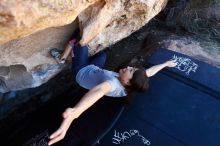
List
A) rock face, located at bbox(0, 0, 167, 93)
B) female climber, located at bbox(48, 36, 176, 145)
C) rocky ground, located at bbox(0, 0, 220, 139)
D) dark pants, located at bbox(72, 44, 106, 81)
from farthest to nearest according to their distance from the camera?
1. rocky ground, located at bbox(0, 0, 220, 139)
2. dark pants, located at bbox(72, 44, 106, 81)
3. female climber, located at bbox(48, 36, 176, 145)
4. rock face, located at bbox(0, 0, 167, 93)

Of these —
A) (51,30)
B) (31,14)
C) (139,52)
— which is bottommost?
(139,52)

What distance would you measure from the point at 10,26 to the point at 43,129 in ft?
2.58

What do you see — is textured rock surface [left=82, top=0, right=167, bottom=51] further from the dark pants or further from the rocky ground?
the rocky ground

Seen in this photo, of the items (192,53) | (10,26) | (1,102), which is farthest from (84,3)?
(192,53)

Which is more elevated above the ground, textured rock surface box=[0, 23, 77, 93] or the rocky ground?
textured rock surface box=[0, 23, 77, 93]

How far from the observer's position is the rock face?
177cm

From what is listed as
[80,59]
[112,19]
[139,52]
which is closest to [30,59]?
[80,59]

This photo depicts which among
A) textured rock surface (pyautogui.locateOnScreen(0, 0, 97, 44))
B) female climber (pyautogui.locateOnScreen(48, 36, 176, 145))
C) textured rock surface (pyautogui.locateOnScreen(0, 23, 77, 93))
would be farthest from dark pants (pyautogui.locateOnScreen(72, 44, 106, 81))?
textured rock surface (pyautogui.locateOnScreen(0, 0, 97, 44))

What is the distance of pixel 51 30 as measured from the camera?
2332 mm

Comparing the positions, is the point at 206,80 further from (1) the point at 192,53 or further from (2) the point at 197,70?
(1) the point at 192,53

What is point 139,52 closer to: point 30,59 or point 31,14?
point 30,59

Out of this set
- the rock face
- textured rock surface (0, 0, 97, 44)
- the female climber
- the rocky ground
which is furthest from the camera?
the rocky ground

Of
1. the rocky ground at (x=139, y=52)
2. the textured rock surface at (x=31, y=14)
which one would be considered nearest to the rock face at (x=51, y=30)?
the textured rock surface at (x=31, y=14)

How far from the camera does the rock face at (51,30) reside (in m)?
1.77
